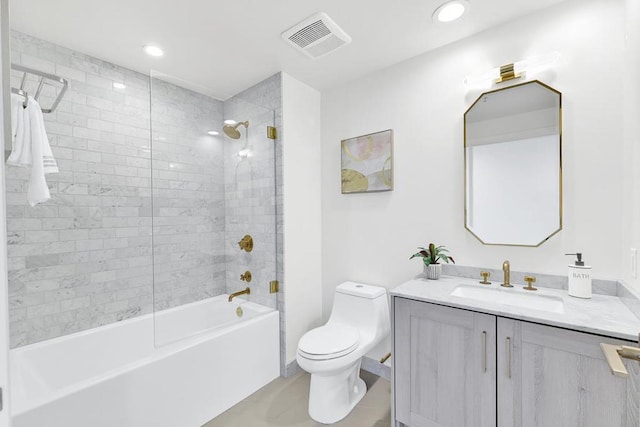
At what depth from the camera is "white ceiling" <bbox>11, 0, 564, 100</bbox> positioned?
1594mm

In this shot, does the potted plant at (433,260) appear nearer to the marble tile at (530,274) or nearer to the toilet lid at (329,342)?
the marble tile at (530,274)

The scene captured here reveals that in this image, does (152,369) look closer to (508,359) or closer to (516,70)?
(508,359)

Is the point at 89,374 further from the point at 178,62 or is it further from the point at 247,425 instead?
the point at 178,62

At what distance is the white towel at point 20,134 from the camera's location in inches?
55.1

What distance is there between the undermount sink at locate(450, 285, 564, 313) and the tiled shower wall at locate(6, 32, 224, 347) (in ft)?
6.55

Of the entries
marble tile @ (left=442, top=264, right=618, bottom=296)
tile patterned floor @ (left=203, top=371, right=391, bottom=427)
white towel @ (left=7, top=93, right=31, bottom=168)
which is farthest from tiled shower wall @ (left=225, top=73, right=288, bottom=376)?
marble tile @ (left=442, top=264, right=618, bottom=296)

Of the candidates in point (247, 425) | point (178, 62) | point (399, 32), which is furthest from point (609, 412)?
point (178, 62)

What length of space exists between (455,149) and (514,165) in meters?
0.36

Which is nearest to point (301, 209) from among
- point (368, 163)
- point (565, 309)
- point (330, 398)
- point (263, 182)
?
point (263, 182)

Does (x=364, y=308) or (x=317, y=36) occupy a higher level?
(x=317, y=36)

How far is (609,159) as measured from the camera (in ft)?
4.77

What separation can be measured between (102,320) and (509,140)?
3.13 metres

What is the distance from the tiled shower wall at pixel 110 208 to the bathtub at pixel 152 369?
0.15m

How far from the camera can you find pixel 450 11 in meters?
1.64
